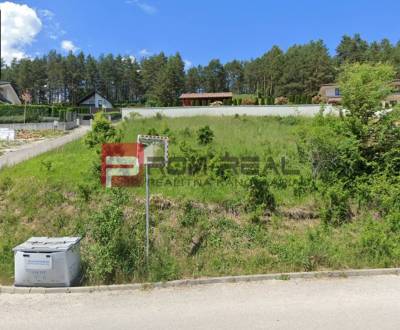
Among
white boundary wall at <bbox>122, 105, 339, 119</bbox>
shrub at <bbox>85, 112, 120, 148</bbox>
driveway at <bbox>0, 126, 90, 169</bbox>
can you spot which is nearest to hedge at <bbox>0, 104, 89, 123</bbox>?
white boundary wall at <bbox>122, 105, 339, 119</bbox>

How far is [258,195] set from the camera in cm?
768

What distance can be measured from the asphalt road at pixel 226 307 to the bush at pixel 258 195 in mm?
2438

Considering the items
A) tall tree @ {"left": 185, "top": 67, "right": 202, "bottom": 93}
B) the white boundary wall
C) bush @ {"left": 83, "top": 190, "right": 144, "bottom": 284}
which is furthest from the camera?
tall tree @ {"left": 185, "top": 67, "right": 202, "bottom": 93}

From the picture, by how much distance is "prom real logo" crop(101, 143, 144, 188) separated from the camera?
29.3ft

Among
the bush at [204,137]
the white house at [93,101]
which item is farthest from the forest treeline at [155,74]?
the bush at [204,137]

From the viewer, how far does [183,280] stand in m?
5.37

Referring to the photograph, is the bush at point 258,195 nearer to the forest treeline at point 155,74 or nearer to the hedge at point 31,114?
the hedge at point 31,114

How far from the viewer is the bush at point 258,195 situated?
764cm

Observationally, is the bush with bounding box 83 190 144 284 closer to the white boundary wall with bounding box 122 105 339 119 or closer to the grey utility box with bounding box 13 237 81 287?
the grey utility box with bounding box 13 237 81 287

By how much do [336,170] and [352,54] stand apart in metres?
67.8

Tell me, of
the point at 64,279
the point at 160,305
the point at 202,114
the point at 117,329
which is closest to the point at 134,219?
the point at 64,279

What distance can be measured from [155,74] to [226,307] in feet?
246

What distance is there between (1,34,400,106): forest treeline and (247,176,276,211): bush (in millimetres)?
55288

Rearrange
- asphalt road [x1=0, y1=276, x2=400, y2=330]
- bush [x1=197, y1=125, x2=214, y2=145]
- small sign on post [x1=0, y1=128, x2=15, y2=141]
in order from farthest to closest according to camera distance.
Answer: small sign on post [x1=0, y1=128, x2=15, y2=141]
bush [x1=197, y1=125, x2=214, y2=145]
asphalt road [x1=0, y1=276, x2=400, y2=330]
